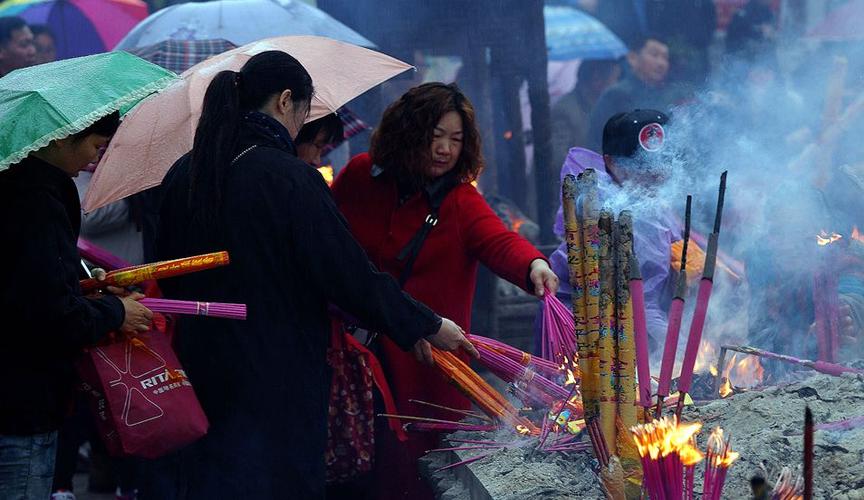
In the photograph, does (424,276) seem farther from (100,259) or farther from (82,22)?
(82,22)

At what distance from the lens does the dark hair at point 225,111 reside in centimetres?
329

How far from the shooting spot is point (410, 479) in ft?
14.0

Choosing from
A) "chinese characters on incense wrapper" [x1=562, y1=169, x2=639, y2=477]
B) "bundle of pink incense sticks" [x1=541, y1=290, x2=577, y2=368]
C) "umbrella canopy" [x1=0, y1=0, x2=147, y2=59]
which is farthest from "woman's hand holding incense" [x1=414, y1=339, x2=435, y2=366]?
"umbrella canopy" [x1=0, y1=0, x2=147, y2=59]

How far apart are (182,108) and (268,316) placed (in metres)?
1.46

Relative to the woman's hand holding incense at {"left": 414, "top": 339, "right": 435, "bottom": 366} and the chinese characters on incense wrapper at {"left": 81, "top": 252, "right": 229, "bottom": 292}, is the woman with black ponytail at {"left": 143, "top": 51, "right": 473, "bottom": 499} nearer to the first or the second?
the chinese characters on incense wrapper at {"left": 81, "top": 252, "right": 229, "bottom": 292}

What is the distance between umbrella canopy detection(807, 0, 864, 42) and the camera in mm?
7773

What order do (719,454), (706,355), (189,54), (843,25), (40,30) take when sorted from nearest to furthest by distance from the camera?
(719,454) < (706,355) < (189,54) < (40,30) < (843,25)

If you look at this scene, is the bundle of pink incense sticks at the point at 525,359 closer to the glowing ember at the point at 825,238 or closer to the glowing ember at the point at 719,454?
the glowing ember at the point at 719,454

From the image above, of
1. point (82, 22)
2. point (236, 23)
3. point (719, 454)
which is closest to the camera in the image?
point (719, 454)

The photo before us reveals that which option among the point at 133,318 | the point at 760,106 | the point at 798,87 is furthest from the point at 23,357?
the point at 798,87

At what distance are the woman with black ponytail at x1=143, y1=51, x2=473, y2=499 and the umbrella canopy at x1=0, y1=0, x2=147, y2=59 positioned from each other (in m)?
5.62

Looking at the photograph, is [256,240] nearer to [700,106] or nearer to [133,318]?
[133,318]

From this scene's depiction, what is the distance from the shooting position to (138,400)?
3.12 metres

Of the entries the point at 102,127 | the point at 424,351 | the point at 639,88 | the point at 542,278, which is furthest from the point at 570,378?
the point at 639,88
